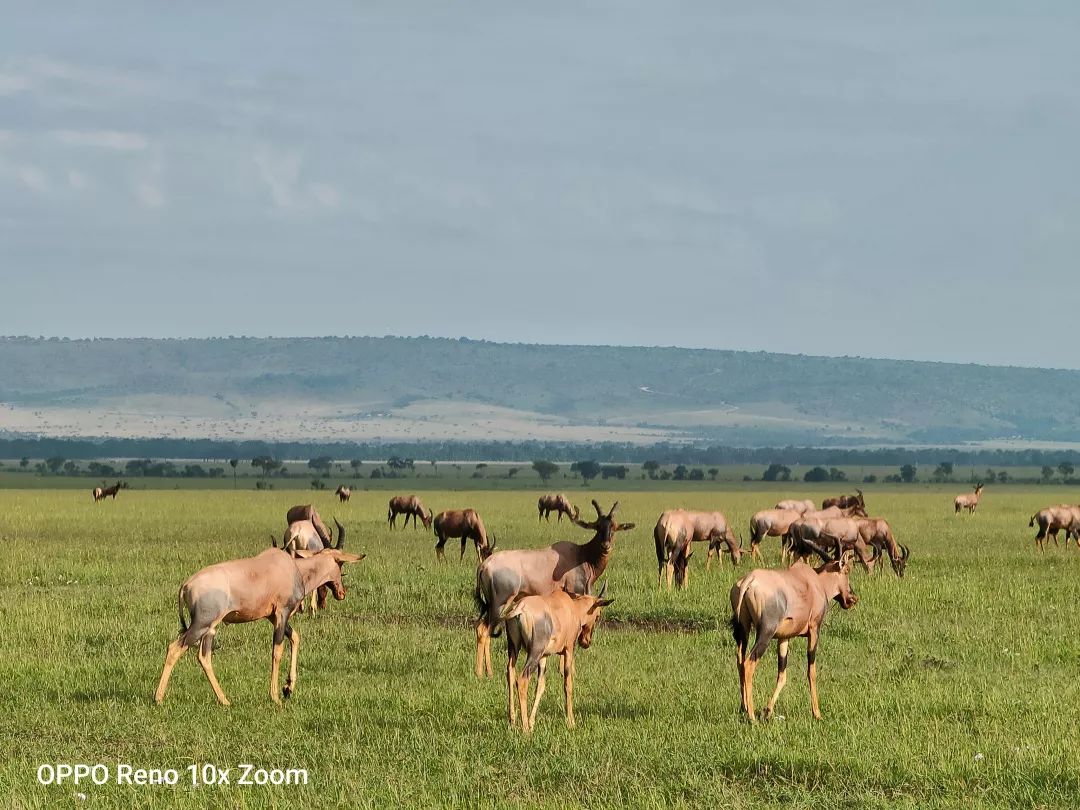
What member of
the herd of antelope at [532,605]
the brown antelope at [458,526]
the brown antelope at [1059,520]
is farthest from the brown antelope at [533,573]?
the brown antelope at [1059,520]

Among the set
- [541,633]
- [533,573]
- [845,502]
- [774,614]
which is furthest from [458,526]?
[541,633]

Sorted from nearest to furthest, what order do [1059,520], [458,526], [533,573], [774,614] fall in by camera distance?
[774,614] → [533,573] → [458,526] → [1059,520]

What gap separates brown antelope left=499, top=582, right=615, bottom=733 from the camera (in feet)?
47.1

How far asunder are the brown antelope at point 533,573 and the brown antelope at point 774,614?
3.43m

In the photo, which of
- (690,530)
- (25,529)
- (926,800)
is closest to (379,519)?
(25,529)

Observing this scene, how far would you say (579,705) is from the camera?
1648 centimetres

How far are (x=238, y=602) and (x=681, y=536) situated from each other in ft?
49.4

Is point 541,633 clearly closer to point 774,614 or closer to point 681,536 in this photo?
point 774,614

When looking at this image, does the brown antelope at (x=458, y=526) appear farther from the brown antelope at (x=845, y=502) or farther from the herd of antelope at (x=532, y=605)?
the herd of antelope at (x=532, y=605)

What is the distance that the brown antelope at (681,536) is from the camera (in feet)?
96.4

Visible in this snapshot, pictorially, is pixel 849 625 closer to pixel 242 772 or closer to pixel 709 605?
pixel 709 605

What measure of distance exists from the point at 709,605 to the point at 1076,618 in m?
5.57

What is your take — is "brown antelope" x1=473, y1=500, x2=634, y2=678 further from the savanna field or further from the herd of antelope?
the savanna field

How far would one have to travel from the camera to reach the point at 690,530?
3103 cm
